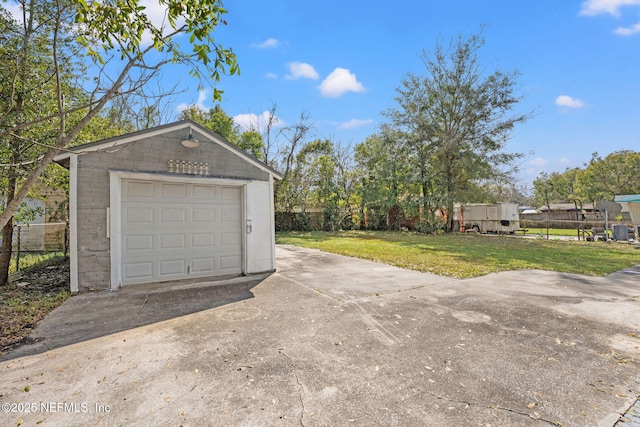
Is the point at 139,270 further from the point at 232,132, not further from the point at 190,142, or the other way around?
the point at 232,132

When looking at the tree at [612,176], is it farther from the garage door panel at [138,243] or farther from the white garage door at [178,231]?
the garage door panel at [138,243]

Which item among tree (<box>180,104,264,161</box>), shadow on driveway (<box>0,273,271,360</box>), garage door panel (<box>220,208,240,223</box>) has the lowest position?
shadow on driveway (<box>0,273,271,360</box>)

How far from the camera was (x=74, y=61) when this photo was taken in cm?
599

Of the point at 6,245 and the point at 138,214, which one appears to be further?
the point at 6,245

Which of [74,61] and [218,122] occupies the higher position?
[218,122]

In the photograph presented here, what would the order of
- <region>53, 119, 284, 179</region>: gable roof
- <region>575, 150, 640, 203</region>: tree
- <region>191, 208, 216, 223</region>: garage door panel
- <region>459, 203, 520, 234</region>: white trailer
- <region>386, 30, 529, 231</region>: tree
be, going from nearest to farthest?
1. <region>53, 119, 284, 179</region>: gable roof
2. <region>191, 208, 216, 223</region>: garage door panel
3. <region>386, 30, 529, 231</region>: tree
4. <region>459, 203, 520, 234</region>: white trailer
5. <region>575, 150, 640, 203</region>: tree

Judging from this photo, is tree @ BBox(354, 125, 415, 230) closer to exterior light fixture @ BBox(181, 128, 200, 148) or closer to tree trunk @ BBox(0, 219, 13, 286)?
exterior light fixture @ BBox(181, 128, 200, 148)

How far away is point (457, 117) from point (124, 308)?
743 inches

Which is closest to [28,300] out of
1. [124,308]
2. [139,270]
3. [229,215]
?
[139,270]

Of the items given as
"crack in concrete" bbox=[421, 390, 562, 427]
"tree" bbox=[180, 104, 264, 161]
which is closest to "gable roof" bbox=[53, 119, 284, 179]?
"crack in concrete" bbox=[421, 390, 562, 427]

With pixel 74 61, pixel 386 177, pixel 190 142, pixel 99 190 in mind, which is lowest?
pixel 99 190

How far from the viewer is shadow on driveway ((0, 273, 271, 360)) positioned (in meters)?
3.37

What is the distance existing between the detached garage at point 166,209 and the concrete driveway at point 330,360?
863 mm

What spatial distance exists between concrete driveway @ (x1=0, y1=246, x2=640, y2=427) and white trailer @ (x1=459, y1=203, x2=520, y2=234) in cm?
1523
